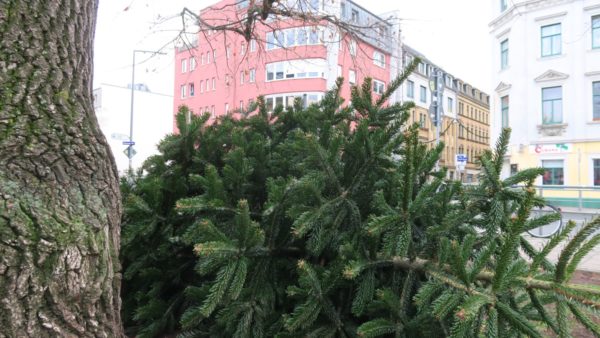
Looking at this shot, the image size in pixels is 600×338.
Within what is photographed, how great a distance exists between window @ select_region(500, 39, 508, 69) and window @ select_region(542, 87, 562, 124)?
302 centimetres

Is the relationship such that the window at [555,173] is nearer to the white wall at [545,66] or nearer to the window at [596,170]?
the white wall at [545,66]

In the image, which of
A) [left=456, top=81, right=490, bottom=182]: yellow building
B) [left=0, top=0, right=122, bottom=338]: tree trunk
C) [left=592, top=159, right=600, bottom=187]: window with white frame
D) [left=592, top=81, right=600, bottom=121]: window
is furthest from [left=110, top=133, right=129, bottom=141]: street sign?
[left=0, top=0, right=122, bottom=338]: tree trunk

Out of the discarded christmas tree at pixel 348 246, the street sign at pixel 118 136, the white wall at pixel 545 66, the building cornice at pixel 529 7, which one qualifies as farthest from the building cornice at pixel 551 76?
the street sign at pixel 118 136

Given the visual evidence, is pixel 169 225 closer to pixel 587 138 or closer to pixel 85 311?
pixel 85 311

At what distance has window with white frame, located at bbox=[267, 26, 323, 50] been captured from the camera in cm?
479

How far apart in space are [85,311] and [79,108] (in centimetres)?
75

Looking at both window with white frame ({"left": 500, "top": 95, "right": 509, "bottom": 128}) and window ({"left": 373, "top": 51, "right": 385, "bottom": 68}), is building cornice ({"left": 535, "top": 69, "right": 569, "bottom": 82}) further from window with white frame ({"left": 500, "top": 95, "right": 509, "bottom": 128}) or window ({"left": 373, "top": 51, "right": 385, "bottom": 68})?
window ({"left": 373, "top": 51, "right": 385, "bottom": 68})

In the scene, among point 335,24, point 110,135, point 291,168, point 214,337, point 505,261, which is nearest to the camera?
point 505,261

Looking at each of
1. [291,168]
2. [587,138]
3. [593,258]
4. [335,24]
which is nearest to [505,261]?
[291,168]

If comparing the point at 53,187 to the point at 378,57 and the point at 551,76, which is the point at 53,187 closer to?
the point at 378,57

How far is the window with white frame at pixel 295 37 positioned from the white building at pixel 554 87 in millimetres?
19454

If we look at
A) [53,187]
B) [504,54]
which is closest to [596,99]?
[504,54]

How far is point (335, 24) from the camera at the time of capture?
449 centimetres

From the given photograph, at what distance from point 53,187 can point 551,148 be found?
87.0 ft
